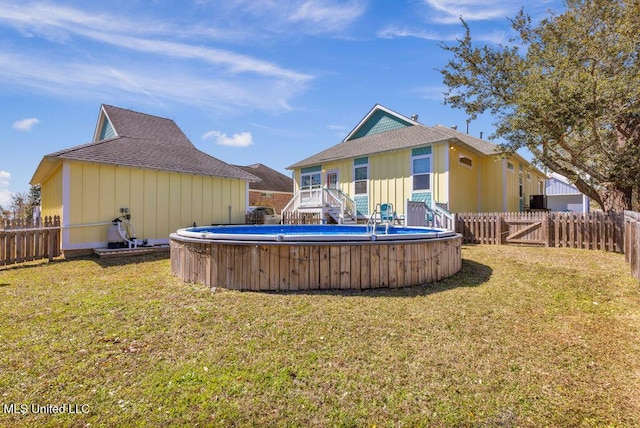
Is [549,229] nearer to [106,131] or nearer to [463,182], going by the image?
[463,182]

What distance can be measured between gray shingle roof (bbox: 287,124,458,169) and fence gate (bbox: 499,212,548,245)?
3969 mm

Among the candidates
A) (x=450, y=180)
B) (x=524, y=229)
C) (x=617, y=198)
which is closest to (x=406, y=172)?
(x=450, y=180)

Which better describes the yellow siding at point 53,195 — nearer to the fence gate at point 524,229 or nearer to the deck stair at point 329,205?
the deck stair at point 329,205

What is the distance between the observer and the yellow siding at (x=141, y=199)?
9.27 meters

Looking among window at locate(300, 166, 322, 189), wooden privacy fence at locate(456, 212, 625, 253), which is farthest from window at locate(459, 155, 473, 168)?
window at locate(300, 166, 322, 189)

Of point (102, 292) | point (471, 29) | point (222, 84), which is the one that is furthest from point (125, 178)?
point (471, 29)

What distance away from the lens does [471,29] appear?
1137 cm

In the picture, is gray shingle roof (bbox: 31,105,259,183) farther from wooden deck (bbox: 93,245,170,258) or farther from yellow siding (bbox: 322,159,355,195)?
yellow siding (bbox: 322,159,355,195)

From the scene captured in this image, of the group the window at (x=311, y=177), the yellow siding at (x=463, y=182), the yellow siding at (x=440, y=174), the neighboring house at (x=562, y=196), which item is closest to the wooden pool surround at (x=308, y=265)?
the yellow siding at (x=440, y=174)

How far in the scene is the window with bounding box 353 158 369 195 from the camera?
1577 cm

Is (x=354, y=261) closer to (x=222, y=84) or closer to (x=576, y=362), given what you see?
(x=576, y=362)

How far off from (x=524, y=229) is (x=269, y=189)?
68.9 feet

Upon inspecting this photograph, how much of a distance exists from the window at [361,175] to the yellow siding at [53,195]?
39.1 feet

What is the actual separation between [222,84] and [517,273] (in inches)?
477
